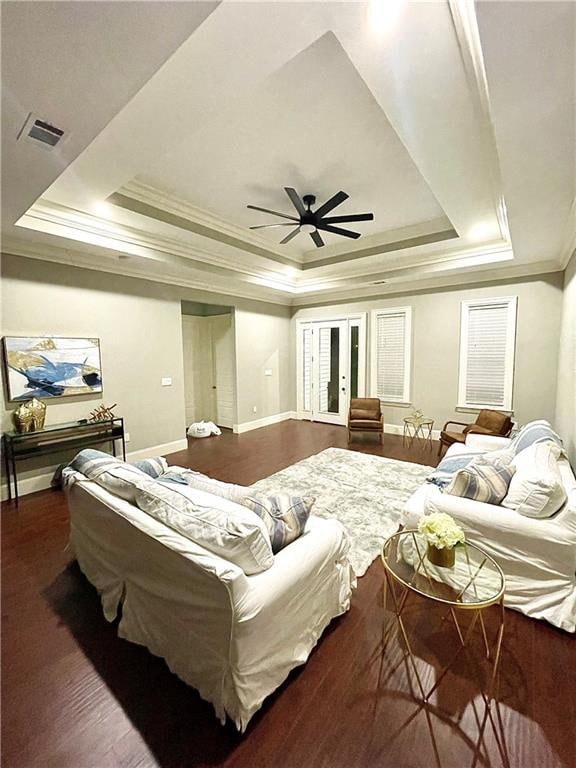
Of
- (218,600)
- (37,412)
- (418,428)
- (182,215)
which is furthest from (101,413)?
(418,428)

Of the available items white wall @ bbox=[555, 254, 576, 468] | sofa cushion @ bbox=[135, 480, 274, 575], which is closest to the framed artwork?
sofa cushion @ bbox=[135, 480, 274, 575]

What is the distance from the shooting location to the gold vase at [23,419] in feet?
11.4

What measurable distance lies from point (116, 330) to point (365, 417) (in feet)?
13.9

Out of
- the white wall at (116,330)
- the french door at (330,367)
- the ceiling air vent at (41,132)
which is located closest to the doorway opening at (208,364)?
the white wall at (116,330)

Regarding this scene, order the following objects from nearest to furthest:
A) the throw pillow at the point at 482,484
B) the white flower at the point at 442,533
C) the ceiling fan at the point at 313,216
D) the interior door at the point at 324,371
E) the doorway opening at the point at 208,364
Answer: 1. the white flower at the point at 442,533
2. the throw pillow at the point at 482,484
3. the ceiling fan at the point at 313,216
4. the doorway opening at the point at 208,364
5. the interior door at the point at 324,371

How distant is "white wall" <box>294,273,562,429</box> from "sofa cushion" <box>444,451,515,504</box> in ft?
11.5

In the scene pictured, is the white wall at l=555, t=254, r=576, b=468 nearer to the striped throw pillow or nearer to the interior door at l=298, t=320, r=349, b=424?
the striped throw pillow

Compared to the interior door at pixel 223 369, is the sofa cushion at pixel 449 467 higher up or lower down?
lower down

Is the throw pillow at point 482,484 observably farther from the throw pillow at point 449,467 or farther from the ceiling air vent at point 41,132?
the ceiling air vent at point 41,132

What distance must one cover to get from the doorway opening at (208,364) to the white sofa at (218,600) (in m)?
4.68

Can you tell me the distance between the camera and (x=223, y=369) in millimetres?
6703

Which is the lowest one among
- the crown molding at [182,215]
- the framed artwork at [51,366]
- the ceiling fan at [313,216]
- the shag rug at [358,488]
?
the shag rug at [358,488]

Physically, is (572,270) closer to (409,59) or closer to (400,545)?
(409,59)

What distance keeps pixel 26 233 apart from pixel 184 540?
3.57 metres
